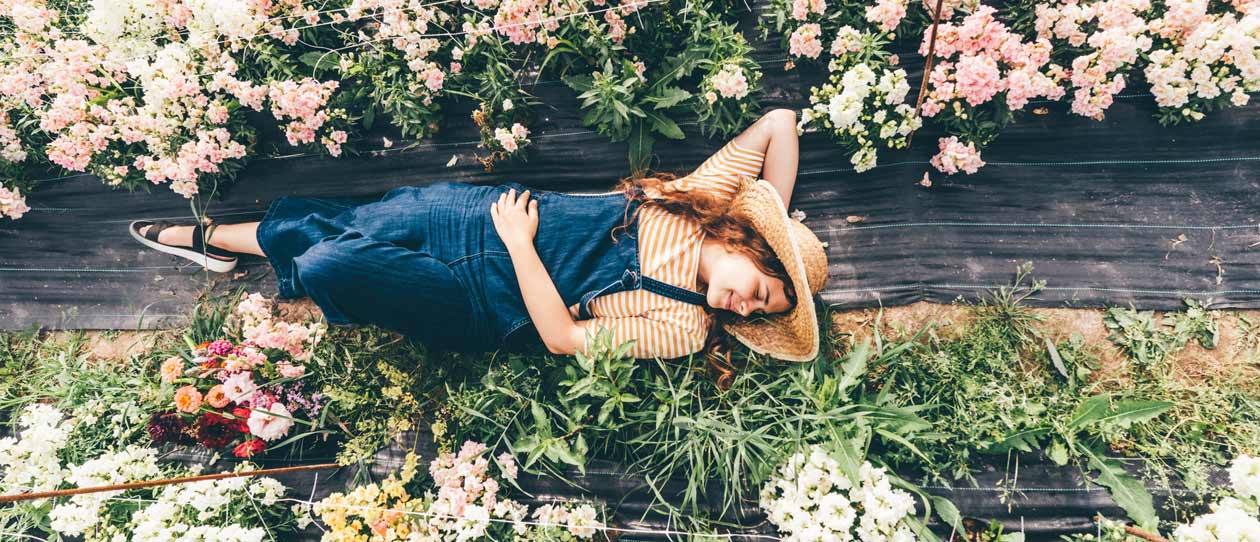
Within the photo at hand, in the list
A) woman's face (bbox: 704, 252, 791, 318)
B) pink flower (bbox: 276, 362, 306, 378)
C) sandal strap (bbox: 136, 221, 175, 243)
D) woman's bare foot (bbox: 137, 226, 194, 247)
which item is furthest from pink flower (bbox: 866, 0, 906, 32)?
sandal strap (bbox: 136, 221, 175, 243)

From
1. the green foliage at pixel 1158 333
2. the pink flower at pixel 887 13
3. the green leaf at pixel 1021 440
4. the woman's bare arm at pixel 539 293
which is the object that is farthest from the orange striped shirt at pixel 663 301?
the green foliage at pixel 1158 333

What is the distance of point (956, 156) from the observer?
9.29ft

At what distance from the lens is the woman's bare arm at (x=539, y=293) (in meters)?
2.55

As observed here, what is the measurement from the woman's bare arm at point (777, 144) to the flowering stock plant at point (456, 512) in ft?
6.29

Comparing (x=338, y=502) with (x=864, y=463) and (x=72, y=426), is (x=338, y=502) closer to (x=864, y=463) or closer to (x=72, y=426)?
(x=72, y=426)

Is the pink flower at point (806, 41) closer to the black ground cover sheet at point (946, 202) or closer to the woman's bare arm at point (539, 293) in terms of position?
the black ground cover sheet at point (946, 202)

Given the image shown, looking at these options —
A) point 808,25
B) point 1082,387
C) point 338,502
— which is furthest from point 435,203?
point 1082,387

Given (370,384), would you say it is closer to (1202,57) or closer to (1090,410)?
(1090,410)

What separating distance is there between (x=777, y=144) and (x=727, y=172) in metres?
0.32

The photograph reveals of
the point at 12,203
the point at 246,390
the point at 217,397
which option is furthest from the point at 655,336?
the point at 12,203

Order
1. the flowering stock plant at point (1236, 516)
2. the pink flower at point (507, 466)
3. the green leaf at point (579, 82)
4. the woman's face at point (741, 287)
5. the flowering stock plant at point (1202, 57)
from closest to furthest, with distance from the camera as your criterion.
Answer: the flowering stock plant at point (1236, 516), the woman's face at point (741, 287), the flowering stock plant at point (1202, 57), the pink flower at point (507, 466), the green leaf at point (579, 82)

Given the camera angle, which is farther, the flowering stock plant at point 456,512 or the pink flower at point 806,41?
the pink flower at point 806,41

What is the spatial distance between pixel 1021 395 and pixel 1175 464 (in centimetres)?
81

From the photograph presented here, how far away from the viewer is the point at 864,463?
97.6 inches
